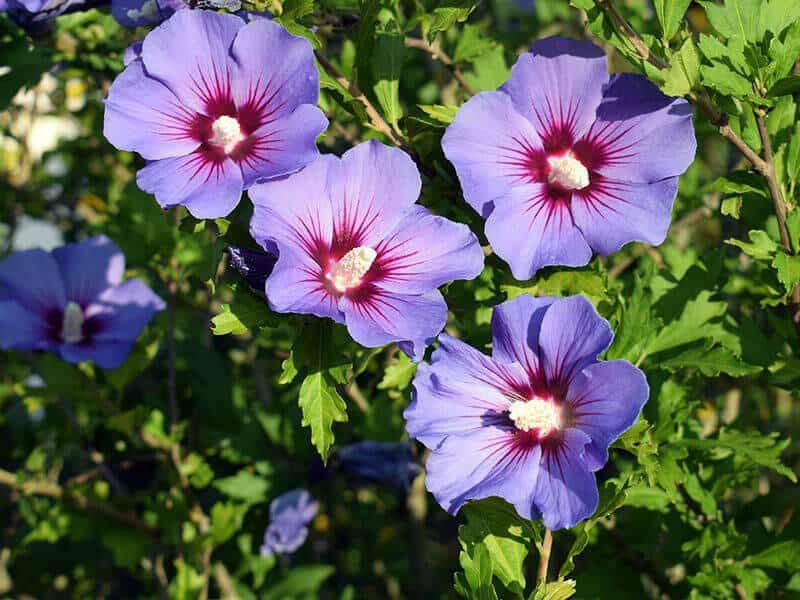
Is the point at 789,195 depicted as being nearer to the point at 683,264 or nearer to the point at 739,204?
the point at 739,204

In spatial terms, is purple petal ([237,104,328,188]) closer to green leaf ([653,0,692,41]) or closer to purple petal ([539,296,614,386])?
purple petal ([539,296,614,386])

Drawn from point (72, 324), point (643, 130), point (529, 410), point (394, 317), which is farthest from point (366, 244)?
point (72, 324)

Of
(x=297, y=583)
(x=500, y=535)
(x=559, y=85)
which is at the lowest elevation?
(x=297, y=583)

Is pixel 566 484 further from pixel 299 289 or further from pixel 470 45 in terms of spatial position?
pixel 470 45

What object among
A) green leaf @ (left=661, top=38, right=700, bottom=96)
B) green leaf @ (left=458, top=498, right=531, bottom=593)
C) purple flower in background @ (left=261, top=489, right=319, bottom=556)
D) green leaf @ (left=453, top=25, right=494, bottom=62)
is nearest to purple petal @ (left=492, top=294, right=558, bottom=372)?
green leaf @ (left=458, top=498, right=531, bottom=593)

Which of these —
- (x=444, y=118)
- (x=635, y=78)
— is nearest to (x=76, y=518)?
(x=444, y=118)

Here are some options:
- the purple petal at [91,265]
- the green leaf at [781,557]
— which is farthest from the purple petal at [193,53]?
the green leaf at [781,557]
